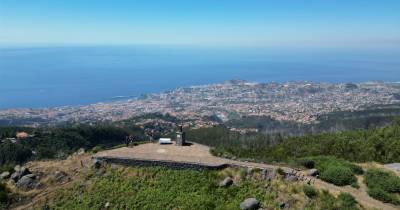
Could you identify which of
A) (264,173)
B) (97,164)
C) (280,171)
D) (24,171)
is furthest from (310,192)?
(24,171)

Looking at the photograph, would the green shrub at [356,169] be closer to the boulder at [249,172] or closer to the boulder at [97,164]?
the boulder at [249,172]

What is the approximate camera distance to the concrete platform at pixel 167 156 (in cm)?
2721

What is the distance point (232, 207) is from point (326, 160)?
8.57 metres

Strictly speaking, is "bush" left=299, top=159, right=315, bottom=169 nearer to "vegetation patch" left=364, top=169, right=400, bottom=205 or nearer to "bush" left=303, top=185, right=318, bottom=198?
"vegetation patch" left=364, top=169, right=400, bottom=205

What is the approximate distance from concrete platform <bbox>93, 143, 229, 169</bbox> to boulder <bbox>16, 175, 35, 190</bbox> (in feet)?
14.1

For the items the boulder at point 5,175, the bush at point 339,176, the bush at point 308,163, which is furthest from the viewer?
the boulder at point 5,175

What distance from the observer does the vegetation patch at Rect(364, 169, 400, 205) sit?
23219 millimetres

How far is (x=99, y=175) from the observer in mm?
28297

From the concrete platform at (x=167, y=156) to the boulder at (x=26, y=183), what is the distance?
4307 mm

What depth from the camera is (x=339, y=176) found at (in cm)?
2480

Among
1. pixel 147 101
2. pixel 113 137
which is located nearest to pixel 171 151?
pixel 113 137

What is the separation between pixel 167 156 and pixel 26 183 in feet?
30.6

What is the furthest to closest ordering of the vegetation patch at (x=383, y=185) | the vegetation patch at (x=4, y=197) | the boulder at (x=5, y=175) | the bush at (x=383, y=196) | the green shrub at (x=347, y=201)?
the boulder at (x=5, y=175)
the vegetation patch at (x=4, y=197)
the vegetation patch at (x=383, y=185)
the bush at (x=383, y=196)
the green shrub at (x=347, y=201)

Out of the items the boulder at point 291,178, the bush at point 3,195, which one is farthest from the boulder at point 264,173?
the bush at point 3,195
